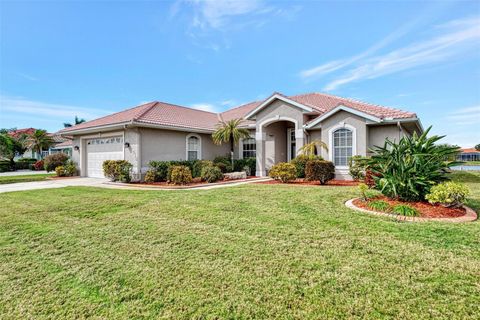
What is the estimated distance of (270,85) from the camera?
25.8 meters

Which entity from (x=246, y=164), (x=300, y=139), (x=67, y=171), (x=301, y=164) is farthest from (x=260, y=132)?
(x=67, y=171)

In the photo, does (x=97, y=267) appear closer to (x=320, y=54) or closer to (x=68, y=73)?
(x=320, y=54)

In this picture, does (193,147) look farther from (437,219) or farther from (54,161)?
(54,161)

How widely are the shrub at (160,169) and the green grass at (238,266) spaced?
354 inches

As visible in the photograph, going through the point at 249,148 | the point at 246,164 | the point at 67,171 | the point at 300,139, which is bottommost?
the point at 67,171

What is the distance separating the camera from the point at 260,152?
61.4ft

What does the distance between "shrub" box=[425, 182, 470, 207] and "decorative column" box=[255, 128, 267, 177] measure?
12.4 meters

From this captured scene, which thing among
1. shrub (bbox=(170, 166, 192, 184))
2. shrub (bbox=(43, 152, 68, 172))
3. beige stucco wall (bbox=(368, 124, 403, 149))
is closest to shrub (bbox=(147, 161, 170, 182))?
shrub (bbox=(170, 166, 192, 184))

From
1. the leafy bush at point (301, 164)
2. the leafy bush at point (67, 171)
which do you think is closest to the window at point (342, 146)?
the leafy bush at point (301, 164)

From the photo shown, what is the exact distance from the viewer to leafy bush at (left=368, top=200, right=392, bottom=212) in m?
6.96

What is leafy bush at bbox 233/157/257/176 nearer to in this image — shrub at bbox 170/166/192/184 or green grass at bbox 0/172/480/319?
shrub at bbox 170/166/192/184

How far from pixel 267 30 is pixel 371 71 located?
771cm

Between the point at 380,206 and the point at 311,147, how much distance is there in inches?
352

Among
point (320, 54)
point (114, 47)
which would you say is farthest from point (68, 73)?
point (320, 54)
